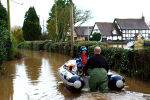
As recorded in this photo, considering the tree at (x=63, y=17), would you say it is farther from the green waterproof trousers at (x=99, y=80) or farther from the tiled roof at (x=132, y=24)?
the tiled roof at (x=132, y=24)

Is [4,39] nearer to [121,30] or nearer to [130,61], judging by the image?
[130,61]

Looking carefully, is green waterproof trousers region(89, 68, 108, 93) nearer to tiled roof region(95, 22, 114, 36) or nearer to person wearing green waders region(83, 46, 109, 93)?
person wearing green waders region(83, 46, 109, 93)

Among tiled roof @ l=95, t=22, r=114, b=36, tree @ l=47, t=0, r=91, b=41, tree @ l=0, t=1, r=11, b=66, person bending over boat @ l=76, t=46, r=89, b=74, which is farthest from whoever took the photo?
tiled roof @ l=95, t=22, r=114, b=36

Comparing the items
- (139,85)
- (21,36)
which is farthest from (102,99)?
(21,36)

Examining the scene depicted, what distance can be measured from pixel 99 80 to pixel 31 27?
177 feet

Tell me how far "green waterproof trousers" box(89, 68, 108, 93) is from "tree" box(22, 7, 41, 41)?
52938 millimetres

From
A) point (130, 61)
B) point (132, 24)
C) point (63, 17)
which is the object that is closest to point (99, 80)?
point (130, 61)

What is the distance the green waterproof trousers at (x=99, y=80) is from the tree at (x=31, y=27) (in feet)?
174

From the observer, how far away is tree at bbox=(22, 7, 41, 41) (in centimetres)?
6019

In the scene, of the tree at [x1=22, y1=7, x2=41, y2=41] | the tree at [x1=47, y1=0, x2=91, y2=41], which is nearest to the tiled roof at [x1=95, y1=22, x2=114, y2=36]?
the tree at [x1=22, y1=7, x2=41, y2=41]

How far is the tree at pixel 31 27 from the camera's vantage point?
197 feet

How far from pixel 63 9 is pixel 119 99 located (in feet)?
110

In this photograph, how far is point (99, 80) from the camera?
777 centimetres

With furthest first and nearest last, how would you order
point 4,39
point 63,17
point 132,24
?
point 132,24
point 63,17
point 4,39
